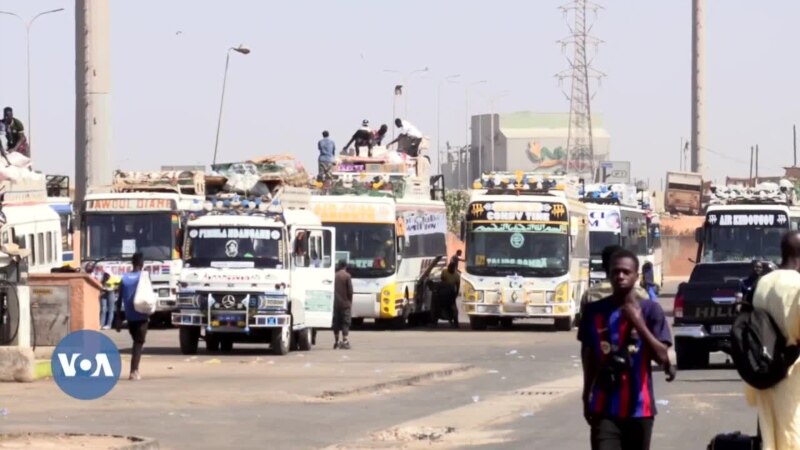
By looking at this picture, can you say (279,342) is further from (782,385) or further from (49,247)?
(782,385)

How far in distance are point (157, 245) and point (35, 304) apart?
12.8 m

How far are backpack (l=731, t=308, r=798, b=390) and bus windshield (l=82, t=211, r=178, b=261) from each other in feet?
97.0

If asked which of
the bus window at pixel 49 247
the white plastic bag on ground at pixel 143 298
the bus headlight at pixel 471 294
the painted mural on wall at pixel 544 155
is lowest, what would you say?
the bus headlight at pixel 471 294

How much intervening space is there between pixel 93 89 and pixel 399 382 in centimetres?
2888

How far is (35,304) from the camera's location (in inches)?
1053

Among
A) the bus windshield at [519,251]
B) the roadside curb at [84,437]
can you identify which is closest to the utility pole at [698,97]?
the bus windshield at [519,251]

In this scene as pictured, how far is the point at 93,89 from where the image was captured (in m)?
51.4

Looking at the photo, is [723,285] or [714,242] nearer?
[723,285]

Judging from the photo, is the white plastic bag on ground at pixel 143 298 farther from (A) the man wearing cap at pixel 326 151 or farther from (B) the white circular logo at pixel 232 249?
(A) the man wearing cap at pixel 326 151

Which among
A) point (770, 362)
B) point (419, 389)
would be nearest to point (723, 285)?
point (419, 389)

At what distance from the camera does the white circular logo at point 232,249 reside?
30344mm

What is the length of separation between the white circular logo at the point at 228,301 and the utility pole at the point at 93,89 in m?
22.3

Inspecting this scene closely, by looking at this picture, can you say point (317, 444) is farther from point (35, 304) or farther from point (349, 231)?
point (349, 231)

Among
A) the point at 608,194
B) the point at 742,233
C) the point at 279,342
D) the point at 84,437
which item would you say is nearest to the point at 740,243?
the point at 742,233
